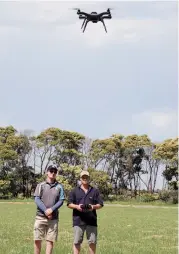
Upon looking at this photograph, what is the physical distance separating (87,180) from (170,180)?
5661 centimetres

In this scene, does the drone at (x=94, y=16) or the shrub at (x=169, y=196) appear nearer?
the drone at (x=94, y=16)

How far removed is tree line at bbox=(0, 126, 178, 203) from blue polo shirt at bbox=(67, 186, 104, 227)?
2023 inches

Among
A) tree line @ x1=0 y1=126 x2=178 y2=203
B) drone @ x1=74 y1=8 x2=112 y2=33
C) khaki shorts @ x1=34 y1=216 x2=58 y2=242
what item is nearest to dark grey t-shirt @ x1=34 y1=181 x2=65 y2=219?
khaki shorts @ x1=34 y1=216 x2=58 y2=242

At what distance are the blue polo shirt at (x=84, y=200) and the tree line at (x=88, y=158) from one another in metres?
51.4

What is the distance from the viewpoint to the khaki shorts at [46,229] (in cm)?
980

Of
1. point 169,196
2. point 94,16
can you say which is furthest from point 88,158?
point 94,16

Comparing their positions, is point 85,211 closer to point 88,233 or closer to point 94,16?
point 88,233

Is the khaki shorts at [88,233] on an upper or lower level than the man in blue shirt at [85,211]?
lower

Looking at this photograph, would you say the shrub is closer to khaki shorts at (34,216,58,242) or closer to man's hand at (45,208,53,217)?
khaki shorts at (34,216,58,242)

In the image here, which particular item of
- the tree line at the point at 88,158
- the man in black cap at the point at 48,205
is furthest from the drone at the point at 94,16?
the tree line at the point at 88,158

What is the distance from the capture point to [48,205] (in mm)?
9625

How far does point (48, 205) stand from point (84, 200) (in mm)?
693

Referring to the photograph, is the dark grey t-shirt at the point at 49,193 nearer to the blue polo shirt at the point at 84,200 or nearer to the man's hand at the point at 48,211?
the man's hand at the point at 48,211

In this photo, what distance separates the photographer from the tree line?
208 feet
